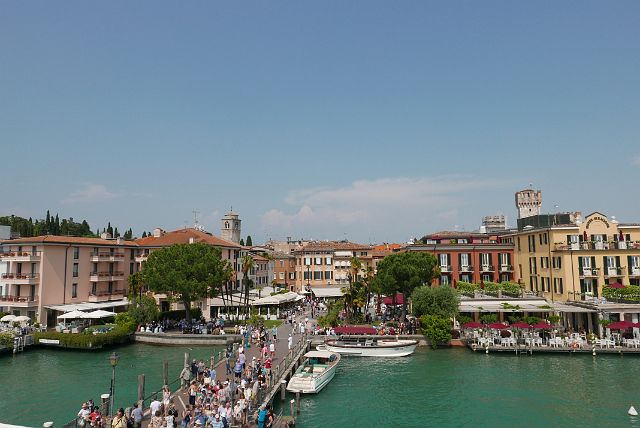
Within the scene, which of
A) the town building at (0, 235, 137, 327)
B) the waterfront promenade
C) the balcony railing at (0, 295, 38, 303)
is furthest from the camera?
the town building at (0, 235, 137, 327)

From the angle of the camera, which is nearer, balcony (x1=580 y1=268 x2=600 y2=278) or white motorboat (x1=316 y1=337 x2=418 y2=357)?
white motorboat (x1=316 y1=337 x2=418 y2=357)

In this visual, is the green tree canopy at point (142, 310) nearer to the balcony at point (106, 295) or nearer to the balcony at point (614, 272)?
the balcony at point (106, 295)

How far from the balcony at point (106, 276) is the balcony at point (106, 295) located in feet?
5.60

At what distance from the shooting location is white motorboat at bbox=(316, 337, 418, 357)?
4291 centimetres

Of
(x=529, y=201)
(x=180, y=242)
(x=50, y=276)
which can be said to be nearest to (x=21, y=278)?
(x=50, y=276)

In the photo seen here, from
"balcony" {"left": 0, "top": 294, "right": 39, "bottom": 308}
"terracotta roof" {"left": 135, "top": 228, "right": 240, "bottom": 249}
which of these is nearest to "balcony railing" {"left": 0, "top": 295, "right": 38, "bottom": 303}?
"balcony" {"left": 0, "top": 294, "right": 39, "bottom": 308}

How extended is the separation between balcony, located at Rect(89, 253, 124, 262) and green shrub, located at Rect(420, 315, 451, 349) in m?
42.9

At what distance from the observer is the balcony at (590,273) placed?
53438 millimetres

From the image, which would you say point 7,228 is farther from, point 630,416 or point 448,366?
point 630,416

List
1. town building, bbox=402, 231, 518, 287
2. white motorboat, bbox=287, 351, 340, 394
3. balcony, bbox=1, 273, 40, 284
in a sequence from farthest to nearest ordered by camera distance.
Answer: town building, bbox=402, 231, 518, 287
balcony, bbox=1, 273, 40, 284
white motorboat, bbox=287, 351, 340, 394

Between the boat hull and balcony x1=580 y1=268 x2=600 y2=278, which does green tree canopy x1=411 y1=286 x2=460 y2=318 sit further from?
balcony x1=580 y1=268 x2=600 y2=278

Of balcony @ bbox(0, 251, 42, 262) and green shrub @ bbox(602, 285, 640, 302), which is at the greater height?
balcony @ bbox(0, 251, 42, 262)

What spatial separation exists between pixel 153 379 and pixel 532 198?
90.0m

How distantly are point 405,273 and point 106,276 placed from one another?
40.0 metres
